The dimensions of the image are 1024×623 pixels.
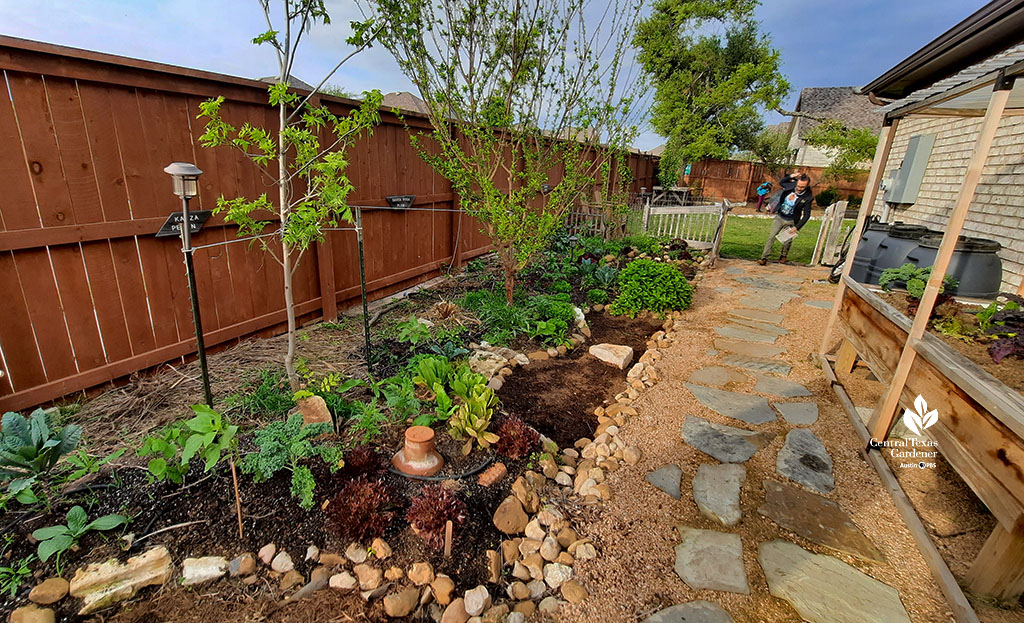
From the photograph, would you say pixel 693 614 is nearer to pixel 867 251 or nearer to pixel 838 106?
pixel 867 251

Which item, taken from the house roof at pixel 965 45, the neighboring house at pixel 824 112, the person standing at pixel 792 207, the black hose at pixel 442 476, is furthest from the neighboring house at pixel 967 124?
the neighboring house at pixel 824 112

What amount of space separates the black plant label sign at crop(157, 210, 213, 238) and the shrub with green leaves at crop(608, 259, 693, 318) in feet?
12.3

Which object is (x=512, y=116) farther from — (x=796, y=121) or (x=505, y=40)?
(x=796, y=121)

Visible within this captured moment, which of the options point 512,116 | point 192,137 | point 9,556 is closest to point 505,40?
point 512,116

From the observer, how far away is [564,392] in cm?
315

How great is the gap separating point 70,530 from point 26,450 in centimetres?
39

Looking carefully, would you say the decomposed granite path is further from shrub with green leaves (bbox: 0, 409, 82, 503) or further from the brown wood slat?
the brown wood slat

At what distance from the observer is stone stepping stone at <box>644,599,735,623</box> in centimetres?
157

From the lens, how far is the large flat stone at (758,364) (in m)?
3.65

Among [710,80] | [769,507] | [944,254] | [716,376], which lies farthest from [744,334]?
[710,80]

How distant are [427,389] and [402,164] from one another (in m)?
2.75

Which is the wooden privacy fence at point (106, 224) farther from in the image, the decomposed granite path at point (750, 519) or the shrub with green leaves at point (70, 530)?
the decomposed granite path at point (750, 519)

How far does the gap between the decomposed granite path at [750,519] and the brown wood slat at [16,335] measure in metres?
2.96

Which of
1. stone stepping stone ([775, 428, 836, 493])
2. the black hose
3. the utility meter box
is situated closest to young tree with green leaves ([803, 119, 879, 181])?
the utility meter box
